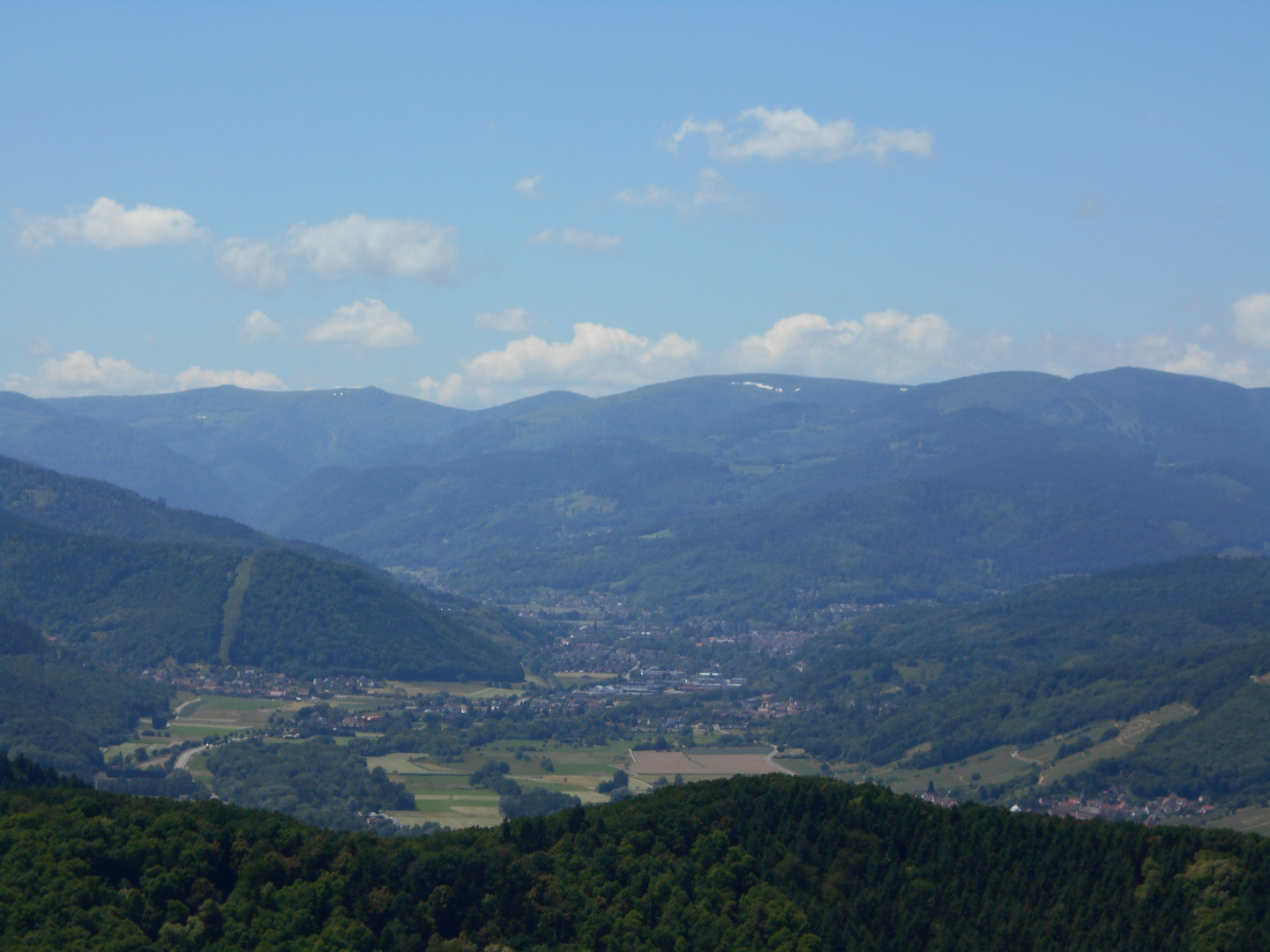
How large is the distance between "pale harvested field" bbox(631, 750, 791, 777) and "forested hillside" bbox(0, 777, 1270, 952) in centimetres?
6759

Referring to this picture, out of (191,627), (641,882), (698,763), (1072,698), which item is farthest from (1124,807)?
(191,627)

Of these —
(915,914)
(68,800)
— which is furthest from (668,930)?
(68,800)

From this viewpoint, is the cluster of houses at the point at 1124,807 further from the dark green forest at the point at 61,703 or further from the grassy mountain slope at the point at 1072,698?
the dark green forest at the point at 61,703

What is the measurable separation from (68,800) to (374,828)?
4068 cm

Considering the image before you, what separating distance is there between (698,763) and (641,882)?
82.6 metres

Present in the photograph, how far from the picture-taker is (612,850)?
65188 millimetres

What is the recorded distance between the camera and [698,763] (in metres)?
144

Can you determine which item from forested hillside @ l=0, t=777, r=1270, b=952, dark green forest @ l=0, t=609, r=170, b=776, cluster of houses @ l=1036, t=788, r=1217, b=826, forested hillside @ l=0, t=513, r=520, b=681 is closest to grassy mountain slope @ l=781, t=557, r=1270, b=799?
cluster of houses @ l=1036, t=788, r=1217, b=826

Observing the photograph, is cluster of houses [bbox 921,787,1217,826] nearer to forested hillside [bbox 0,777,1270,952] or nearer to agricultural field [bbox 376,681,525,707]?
forested hillside [bbox 0,777,1270,952]

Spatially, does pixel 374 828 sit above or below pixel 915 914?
below

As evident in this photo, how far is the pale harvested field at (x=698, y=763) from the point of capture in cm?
13738

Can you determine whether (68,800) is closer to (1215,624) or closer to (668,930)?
(668,930)

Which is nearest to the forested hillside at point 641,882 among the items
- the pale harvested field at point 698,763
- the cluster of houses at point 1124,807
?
the cluster of houses at point 1124,807

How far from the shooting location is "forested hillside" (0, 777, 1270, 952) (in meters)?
56.5
